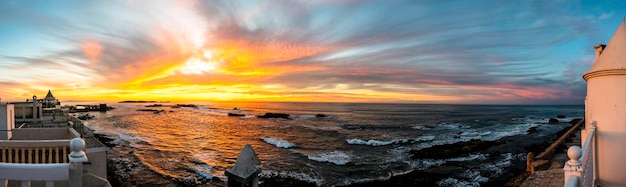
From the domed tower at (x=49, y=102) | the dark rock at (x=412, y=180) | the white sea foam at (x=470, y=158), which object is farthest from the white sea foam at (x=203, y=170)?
the domed tower at (x=49, y=102)

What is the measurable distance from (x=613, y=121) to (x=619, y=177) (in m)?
1.01

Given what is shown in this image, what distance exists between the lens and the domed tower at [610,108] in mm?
5086

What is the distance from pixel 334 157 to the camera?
22359mm

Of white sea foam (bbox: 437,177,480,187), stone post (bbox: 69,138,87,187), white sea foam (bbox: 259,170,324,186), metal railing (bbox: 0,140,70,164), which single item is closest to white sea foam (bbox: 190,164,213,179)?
white sea foam (bbox: 259,170,324,186)

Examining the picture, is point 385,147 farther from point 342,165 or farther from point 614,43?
point 614,43

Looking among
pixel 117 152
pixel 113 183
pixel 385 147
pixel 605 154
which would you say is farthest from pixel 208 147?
pixel 605 154

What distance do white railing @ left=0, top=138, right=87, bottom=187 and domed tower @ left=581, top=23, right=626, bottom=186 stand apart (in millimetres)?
7128

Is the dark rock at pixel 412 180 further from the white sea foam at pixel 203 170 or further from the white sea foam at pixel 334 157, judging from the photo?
the white sea foam at pixel 203 170

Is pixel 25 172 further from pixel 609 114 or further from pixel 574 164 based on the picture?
pixel 609 114

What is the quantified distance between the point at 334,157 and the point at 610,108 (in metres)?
18.1

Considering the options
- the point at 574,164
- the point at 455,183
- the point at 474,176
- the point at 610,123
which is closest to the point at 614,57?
the point at 610,123

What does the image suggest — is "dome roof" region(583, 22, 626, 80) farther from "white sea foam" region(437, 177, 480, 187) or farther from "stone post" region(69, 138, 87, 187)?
"white sea foam" region(437, 177, 480, 187)

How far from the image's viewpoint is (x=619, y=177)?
532 centimetres

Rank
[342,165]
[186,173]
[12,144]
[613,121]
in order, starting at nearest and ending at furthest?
[613,121], [12,144], [186,173], [342,165]
